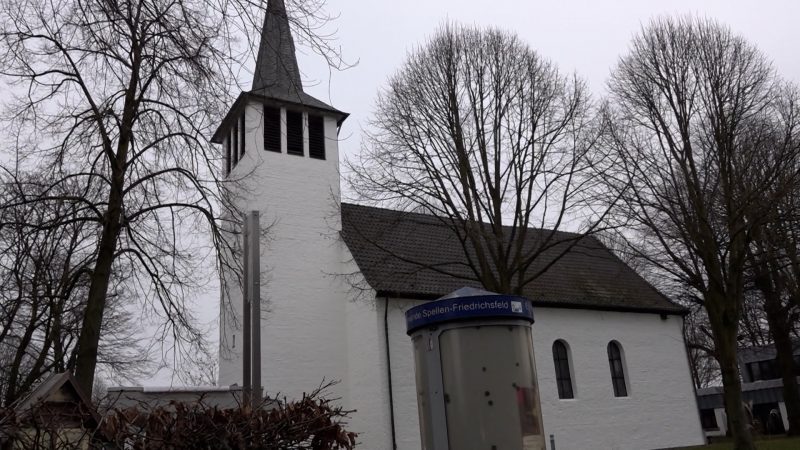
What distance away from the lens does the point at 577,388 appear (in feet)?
78.0

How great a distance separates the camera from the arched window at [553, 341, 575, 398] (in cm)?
2377

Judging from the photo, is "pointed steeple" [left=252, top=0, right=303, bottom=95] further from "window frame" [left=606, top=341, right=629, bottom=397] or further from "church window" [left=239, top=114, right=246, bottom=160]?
"window frame" [left=606, top=341, right=629, bottom=397]

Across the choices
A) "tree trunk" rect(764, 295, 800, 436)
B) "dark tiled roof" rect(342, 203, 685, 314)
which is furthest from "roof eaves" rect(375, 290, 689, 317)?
"tree trunk" rect(764, 295, 800, 436)

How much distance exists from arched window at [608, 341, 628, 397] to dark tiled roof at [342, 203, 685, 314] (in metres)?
1.56

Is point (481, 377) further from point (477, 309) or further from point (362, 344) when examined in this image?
point (362, 344)

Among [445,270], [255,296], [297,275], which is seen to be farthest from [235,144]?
[255,296]

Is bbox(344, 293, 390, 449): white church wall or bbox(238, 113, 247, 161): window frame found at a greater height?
bbox(238, 113, 247, 161): window frame

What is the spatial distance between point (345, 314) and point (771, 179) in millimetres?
13175

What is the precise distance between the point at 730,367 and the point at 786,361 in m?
14.1

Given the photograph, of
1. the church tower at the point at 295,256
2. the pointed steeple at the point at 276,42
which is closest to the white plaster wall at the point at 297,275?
the church tower at the point at 295,256

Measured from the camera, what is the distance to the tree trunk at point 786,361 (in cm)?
2712

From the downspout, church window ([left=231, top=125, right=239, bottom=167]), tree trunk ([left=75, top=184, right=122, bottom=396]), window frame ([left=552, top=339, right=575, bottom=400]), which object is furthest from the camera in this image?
church window ([left=231, top=125, right=239, bottom=167])

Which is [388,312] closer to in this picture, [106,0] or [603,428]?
[603,428]

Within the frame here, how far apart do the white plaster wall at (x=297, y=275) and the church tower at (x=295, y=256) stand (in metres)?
0.03
